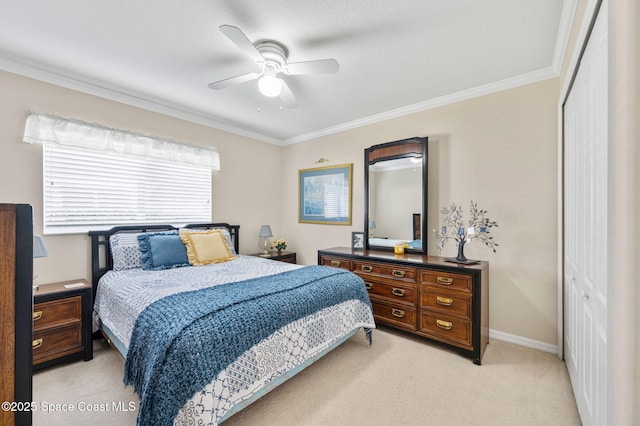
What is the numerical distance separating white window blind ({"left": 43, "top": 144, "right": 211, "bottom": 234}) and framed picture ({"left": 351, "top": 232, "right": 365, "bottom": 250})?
2100 millimetres

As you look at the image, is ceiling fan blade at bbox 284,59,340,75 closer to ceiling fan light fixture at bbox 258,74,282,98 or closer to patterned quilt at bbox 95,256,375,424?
ceiling fan light fixture at bbox 258,74,282,98

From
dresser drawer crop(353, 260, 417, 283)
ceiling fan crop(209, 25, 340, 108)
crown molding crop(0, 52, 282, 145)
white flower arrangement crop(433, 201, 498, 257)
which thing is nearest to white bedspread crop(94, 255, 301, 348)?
dresser drawer crop(353, 260, 417, 283)

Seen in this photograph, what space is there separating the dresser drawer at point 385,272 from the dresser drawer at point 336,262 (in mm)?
102

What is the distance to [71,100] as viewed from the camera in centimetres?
283

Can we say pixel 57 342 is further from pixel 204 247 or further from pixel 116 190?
pixel 116 190

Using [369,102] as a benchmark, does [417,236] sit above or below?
below

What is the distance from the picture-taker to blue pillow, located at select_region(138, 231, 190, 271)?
295cm

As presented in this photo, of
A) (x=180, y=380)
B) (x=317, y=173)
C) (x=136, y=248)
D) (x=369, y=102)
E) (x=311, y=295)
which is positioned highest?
(x=369, y=102)

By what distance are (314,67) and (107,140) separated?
8.08 ft

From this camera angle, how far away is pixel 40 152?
2668mm

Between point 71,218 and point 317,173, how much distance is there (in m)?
3.09

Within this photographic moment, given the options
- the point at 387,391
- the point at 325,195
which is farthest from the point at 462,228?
the point at 325,195

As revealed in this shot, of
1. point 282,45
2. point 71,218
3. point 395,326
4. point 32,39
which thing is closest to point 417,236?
point 395,326
